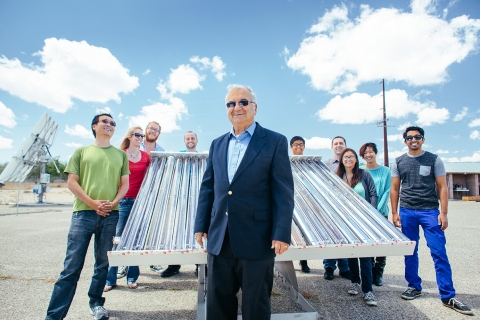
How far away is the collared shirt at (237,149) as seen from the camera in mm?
2242

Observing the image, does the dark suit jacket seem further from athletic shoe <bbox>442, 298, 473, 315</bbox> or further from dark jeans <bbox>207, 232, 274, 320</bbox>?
athletic shoe <bbox>442, 298, 473, 315</bbox>

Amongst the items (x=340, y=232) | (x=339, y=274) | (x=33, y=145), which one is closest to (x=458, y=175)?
(x=339, y=274)

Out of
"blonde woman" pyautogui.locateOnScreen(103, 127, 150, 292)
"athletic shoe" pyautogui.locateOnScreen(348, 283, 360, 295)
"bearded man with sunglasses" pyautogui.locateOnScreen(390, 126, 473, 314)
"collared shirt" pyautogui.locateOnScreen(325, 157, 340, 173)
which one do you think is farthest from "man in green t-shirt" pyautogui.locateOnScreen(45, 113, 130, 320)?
"bearded man with sunglasses" pyautogui.locateOnScreen(390, 126, 473, 314)

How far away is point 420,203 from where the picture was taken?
389 centimetres

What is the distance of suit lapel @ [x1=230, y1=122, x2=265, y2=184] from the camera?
2131 mm

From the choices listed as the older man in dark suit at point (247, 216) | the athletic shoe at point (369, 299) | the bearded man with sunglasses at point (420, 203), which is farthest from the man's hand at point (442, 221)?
the older man in dark suit at point (247, 216)

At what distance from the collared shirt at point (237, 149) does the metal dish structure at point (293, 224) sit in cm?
67

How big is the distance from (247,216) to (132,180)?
8.30 feet

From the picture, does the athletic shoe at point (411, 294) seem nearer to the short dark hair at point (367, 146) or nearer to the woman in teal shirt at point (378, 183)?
the woman in teal shirt at point (378, 183)

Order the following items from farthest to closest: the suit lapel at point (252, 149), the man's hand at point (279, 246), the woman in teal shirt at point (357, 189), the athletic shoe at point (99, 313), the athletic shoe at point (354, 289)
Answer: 1. the athletic shoe at point (354, 289)
2. the woman in teal shirt at point (357, 189)
3. the athletic shoe at point (99, 313)
4. the suit lapel at point (252, 149)
5. the man's hand at point (279, 246)

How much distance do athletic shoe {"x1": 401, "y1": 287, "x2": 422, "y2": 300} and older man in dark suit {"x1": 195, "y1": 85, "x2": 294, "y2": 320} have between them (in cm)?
251

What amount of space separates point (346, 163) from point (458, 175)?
38.8 meters

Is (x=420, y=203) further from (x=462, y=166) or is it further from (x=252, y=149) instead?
(x=462, y=166)

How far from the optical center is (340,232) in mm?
2596
